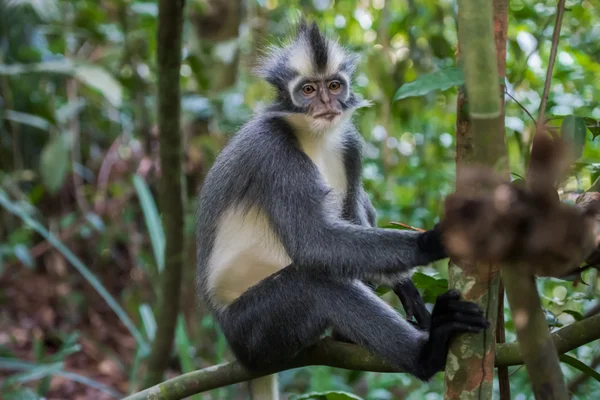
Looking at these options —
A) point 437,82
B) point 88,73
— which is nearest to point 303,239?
point 437,82

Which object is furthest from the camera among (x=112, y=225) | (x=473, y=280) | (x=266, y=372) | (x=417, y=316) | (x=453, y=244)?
(x=112, y=225)

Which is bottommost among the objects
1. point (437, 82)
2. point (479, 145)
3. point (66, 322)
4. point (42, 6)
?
point (66, 322)

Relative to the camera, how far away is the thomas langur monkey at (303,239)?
10.6ft

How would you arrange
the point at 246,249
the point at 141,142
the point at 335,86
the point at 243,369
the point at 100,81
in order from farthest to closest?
the point at 141,142 < the point at 100,81 < the point at 335,86 < the point at 246,249 < the point at 243,369

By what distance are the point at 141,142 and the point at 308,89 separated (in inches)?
168

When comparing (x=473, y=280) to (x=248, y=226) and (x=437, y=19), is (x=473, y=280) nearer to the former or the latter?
(x=248, y=226)

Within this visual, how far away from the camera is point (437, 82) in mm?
2520

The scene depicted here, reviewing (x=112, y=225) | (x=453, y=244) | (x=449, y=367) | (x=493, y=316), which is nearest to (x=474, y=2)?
(x=453, y=244)

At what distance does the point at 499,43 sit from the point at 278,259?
2114 millimetres

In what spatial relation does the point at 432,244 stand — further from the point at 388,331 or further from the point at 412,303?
the point at 412,303

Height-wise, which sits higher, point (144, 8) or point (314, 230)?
point (144, 8)

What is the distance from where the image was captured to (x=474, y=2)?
146 cm

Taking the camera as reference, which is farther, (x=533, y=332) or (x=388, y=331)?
(x=388, y=331)

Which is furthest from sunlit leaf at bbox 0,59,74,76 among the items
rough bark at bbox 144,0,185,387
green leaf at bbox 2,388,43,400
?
green leaf at bbox 2,388,43,400
